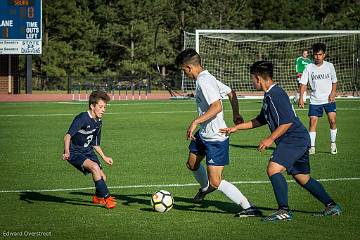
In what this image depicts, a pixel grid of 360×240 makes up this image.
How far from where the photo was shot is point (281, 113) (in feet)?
30.0

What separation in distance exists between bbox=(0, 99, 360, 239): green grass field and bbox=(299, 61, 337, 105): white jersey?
1116 millimetres

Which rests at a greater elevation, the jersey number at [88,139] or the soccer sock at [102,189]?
the jersey number at [88,139]

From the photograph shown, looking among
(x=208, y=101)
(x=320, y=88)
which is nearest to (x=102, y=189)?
(x=208, y=101)

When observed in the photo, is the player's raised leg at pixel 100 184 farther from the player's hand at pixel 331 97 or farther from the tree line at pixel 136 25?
the tree line at pixel 136 25

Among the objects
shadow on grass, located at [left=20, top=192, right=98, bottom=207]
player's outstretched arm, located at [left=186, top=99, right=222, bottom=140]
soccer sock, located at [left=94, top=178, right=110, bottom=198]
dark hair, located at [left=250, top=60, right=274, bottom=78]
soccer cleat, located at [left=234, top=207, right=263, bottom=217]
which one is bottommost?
shadow on grass, located at [left=20, top=192, right=98, bottom=207]

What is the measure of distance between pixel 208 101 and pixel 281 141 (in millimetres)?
963

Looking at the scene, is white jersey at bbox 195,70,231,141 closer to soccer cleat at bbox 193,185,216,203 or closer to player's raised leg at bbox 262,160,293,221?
player's raised leg at bbox 262,160,293,221

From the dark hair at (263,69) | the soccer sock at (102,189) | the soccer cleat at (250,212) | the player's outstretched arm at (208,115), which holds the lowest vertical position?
the soccer cleat at (250,212)

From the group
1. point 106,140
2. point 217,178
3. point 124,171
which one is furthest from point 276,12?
point 217,178

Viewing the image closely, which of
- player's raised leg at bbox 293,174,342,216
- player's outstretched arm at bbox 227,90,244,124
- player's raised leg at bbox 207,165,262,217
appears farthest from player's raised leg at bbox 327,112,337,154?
player's raised leg at bbox 207,165,262,217

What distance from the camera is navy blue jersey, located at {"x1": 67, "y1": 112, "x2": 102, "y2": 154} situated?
10.4 meters

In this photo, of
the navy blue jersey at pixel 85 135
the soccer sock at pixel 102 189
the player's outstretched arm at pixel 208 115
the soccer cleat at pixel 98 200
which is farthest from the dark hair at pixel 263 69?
the soccer cleat at pixel 98 200

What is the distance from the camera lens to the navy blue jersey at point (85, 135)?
34.2ft

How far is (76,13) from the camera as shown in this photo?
55031 mm
